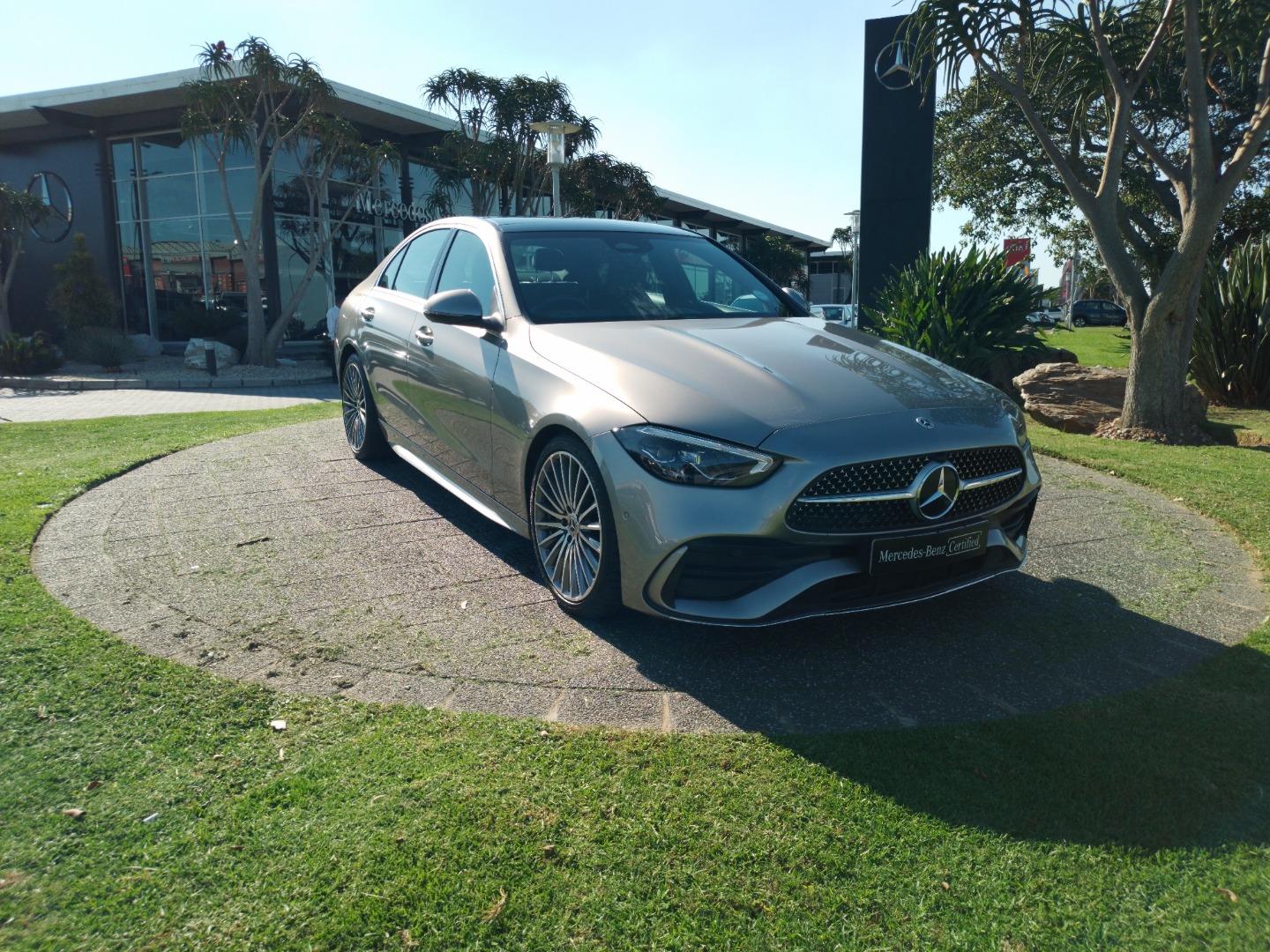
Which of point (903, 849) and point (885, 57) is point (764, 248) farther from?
point (903, 849)

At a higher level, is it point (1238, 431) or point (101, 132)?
point (101, 132)

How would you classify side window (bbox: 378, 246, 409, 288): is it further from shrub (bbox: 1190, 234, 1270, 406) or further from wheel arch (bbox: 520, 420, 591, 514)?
shrub (bbox: 1190, 234, 1270, 406)

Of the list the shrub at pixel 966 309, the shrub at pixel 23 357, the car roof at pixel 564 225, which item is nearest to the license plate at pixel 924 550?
the car roof at pixel 564 225

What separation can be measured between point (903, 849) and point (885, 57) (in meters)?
13.7

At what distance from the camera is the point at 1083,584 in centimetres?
419

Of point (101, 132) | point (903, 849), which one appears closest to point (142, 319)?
point (101, 132)

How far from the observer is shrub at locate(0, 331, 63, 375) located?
18328 mm

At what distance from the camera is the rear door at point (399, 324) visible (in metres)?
5.25

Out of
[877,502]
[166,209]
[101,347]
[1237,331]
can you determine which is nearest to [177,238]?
[166,209]

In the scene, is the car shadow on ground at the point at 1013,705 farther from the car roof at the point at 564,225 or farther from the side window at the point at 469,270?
the car roof at the point at 564,225

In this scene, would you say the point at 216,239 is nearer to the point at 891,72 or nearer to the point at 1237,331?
the point at 891,72

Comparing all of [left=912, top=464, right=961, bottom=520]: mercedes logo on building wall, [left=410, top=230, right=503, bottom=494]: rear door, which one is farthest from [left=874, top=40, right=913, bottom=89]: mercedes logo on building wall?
[left=912, top=464, right=961, bottom=520]: mercedes logo on building wall

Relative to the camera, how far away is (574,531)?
3611 mm

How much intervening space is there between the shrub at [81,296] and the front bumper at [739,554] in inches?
847
